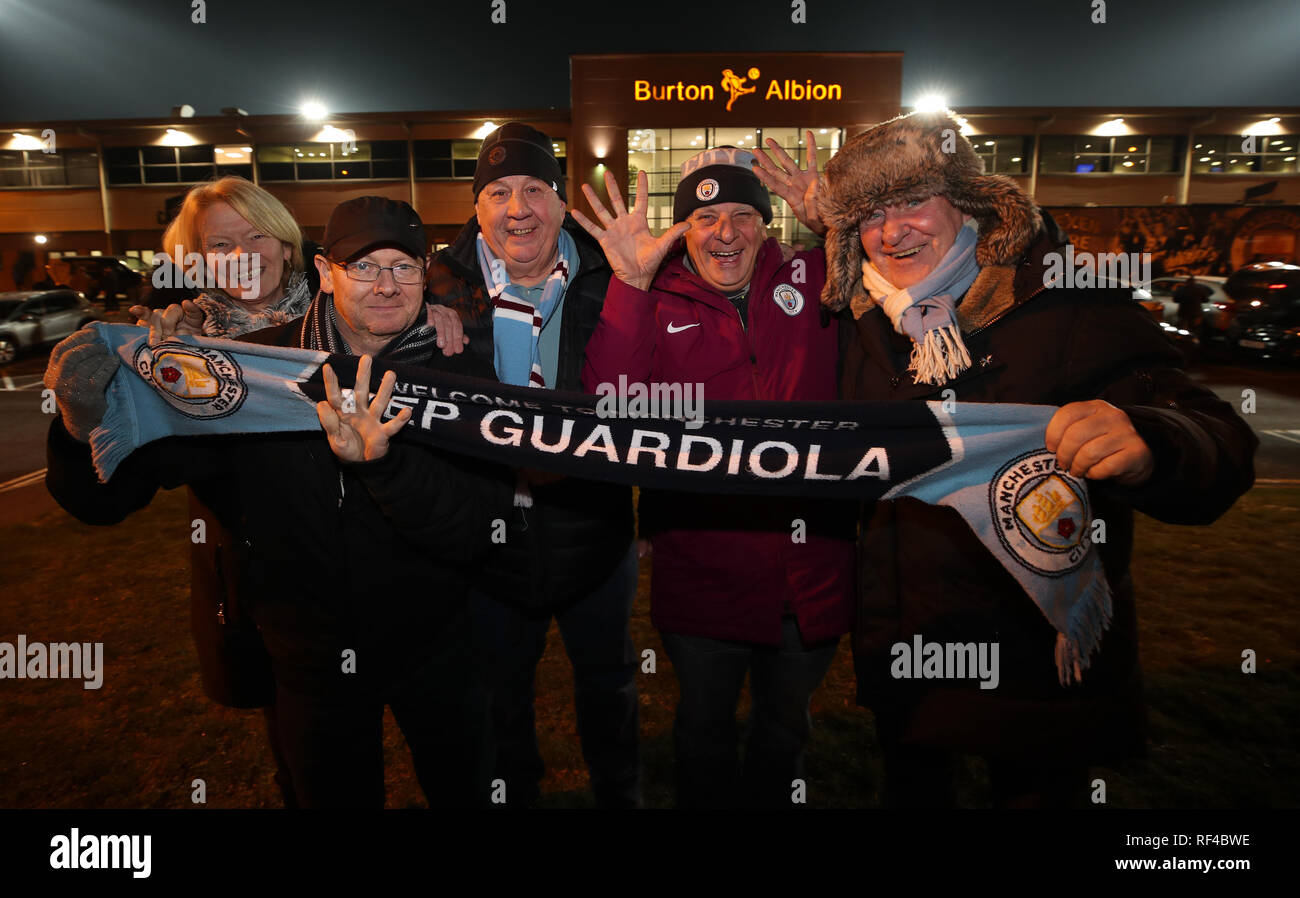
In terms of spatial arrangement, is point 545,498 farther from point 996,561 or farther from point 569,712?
point 569,712

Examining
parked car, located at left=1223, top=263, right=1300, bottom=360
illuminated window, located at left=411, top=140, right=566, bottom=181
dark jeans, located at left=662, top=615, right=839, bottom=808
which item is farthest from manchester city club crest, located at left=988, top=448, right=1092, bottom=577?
illuminated window, located at left=411, top=140, right=566, bottom=181

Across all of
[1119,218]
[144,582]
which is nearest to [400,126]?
[144,582]

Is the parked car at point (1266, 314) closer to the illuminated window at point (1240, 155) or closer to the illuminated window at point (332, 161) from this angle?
the illuminated window at point (1240, 155)

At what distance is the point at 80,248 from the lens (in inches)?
1164

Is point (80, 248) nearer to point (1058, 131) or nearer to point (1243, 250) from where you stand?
point (1058, 131)

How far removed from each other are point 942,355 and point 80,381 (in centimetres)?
269

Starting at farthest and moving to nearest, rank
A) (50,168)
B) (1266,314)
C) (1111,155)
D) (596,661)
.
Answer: (50,168) → (1111,155) → (1266,314) → (596,661)

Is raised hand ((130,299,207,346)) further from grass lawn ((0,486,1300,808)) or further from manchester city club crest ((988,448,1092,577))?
manchester city club crest ((988,448,1092,577))

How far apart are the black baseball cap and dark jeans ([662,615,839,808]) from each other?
5.75 feet

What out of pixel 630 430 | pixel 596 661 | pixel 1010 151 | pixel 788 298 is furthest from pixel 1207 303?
pixel 630 430

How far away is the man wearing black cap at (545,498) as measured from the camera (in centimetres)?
269

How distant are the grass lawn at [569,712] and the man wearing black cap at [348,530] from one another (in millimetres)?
1166

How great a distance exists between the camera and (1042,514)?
1.94 metres
